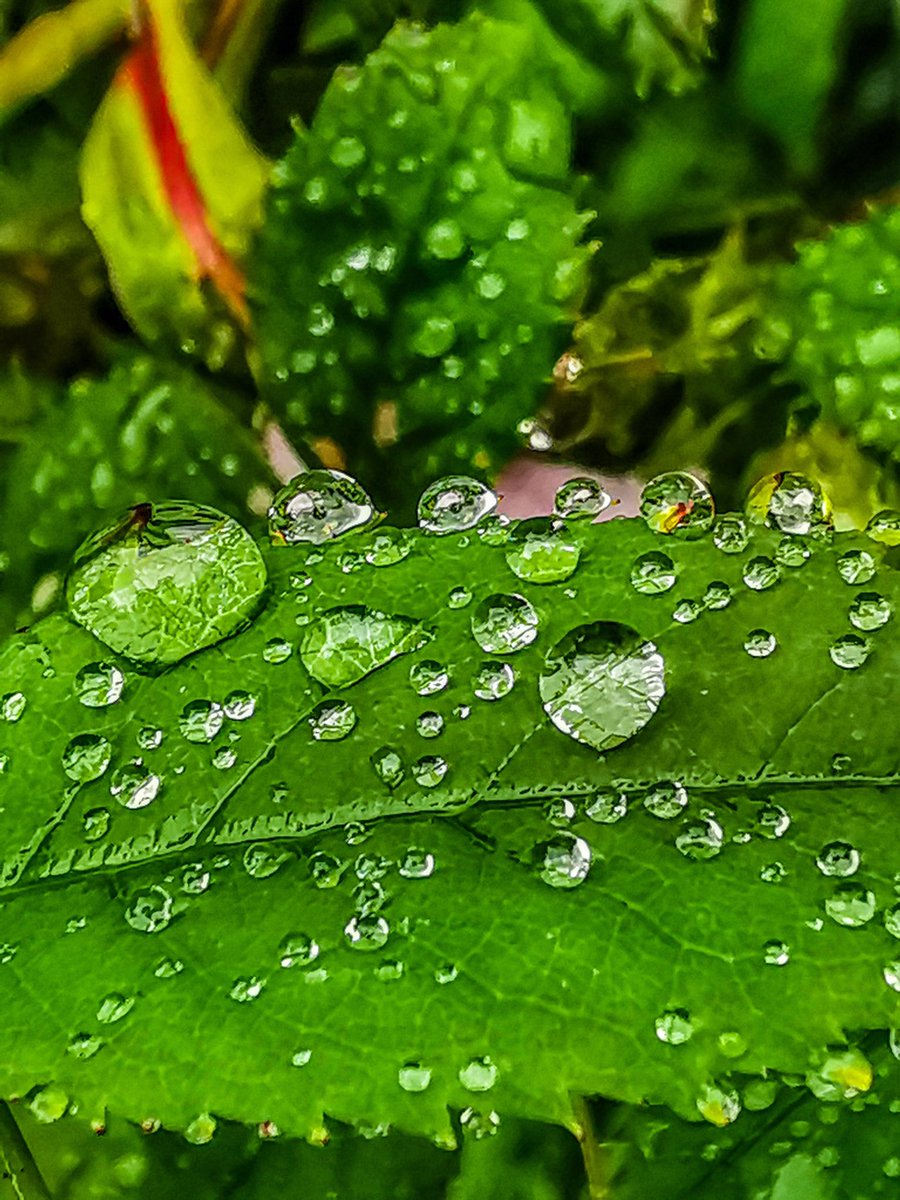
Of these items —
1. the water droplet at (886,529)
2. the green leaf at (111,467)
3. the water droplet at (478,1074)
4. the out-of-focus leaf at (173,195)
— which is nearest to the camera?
the water droplet at (478,1074)

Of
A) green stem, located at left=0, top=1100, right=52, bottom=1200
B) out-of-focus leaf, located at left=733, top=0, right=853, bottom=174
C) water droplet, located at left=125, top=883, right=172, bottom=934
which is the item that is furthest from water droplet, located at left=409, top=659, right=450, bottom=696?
out-of-focus leaf, located at left=733, top=0, right=853, bottom=174

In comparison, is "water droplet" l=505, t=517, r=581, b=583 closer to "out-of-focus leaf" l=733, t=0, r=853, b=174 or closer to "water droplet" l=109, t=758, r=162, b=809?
"water droplet" l=109, t=758, r=162, b=809

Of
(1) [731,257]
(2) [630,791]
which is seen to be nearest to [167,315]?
(1) [731,257]

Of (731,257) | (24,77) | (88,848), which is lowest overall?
(731,257)

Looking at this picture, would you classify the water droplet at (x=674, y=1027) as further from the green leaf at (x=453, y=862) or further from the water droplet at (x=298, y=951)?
the water droplet at (x=298, y=951)

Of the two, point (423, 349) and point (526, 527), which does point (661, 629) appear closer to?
point (526, 527)

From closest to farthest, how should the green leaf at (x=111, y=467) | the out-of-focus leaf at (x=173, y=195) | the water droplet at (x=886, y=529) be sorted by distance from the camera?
the water droplet at (x=886, y=529), the green leaf at (x=111, y=467), the out-of-focus leaf at (x=173, y=195)

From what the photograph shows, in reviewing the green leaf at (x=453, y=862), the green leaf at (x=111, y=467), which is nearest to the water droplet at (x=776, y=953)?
the green leaf at (x=453, y=862)
